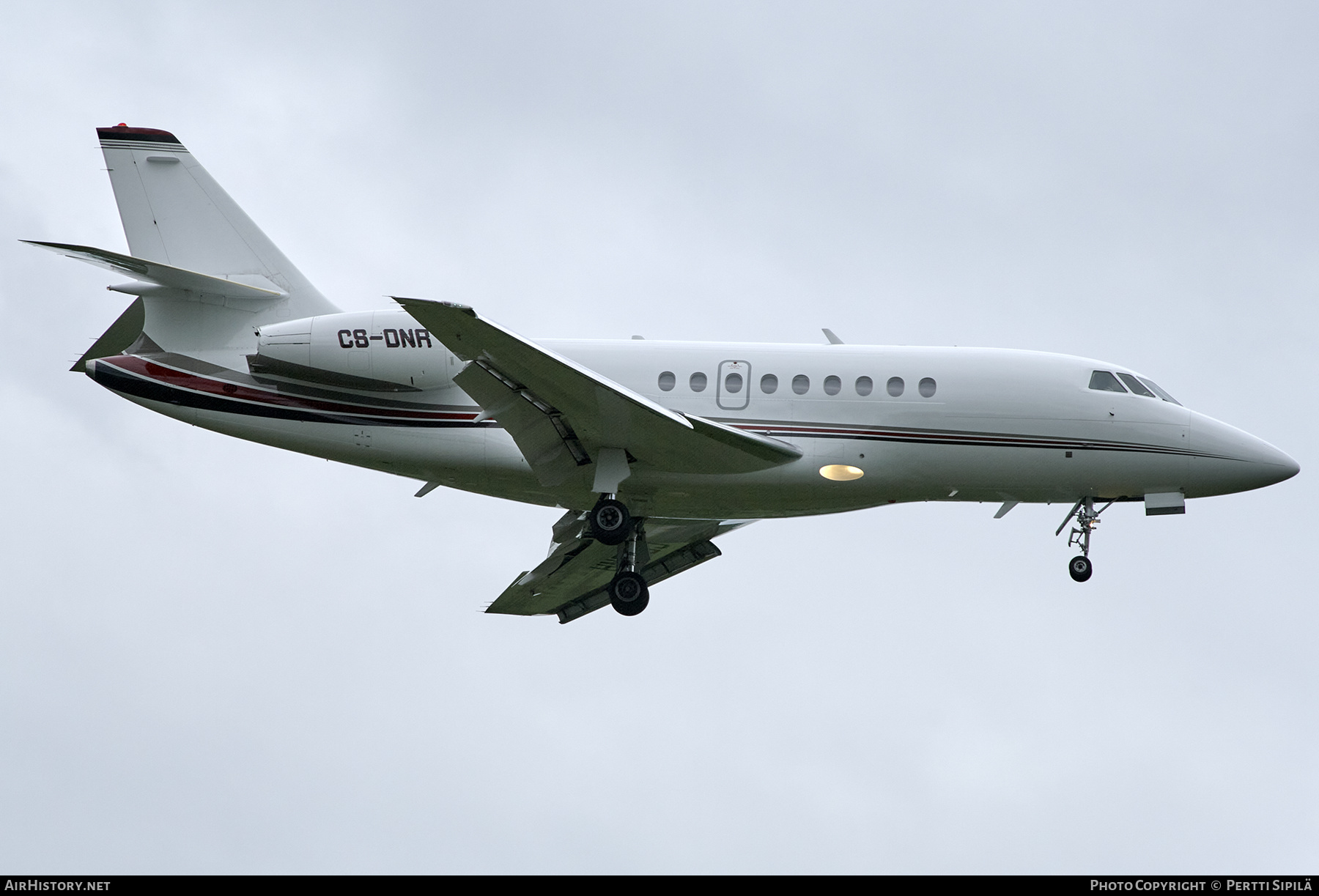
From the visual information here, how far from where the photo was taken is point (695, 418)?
18.4 meters

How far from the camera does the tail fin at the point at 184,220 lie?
2048 centimetres

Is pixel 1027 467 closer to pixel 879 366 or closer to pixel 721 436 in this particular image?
pixel 879 366

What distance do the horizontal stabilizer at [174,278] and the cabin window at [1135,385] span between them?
39.9ft

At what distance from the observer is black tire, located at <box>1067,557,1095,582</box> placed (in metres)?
19.4

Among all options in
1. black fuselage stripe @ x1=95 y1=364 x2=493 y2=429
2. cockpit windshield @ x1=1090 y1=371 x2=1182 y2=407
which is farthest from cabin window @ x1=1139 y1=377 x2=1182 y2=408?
black fuselage stripe @ x1=95 y1=364 x2=493 y2=429

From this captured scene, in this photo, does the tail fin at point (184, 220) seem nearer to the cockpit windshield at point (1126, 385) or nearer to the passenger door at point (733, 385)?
the passenger door at point (733, 385)

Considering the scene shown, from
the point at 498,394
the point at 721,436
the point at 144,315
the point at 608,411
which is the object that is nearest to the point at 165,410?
the point at 144,315

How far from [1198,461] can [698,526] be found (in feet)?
24.6

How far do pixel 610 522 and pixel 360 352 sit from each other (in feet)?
13.5

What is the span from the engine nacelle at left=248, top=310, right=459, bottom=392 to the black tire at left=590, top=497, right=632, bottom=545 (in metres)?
2.79

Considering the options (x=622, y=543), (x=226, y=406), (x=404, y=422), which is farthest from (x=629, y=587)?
(x=226, y=406)

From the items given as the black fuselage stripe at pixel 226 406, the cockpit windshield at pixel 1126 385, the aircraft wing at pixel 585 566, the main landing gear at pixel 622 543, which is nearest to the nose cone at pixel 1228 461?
the cockpit windshield at pixel 1126 385

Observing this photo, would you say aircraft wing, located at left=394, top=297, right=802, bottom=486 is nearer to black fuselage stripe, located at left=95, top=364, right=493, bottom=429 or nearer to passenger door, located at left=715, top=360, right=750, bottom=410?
passenger door, located at left=715, top=360, right=750, bottom=410

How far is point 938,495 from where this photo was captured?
1939 cm
